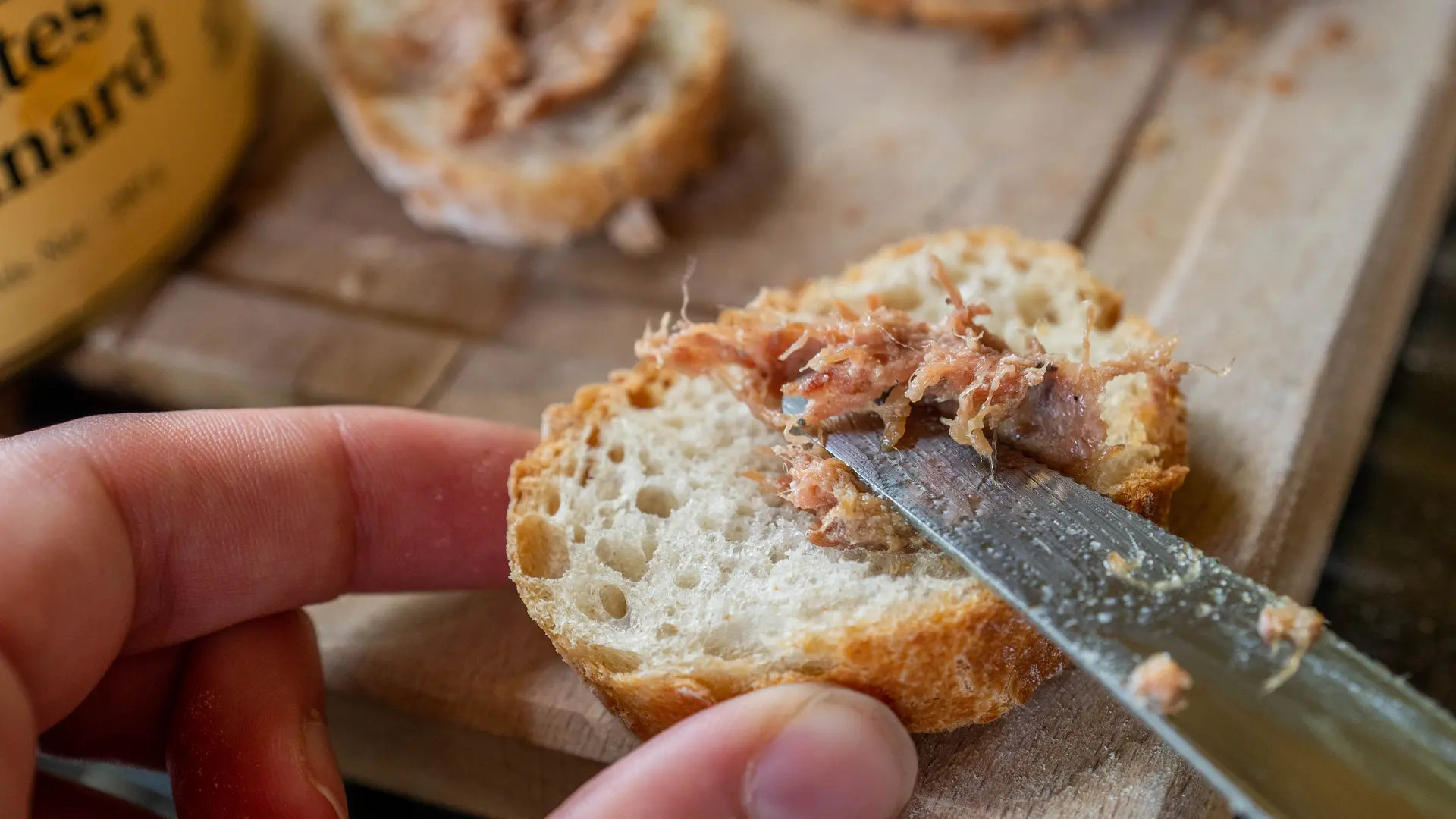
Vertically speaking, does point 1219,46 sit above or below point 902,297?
above

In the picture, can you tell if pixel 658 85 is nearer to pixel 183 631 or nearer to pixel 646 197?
pixel 646 197

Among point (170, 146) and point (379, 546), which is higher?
point (170, 146)

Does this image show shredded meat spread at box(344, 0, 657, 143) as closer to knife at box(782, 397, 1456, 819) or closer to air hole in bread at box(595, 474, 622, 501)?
air hole in bread at box(595, 474, 622, 501)

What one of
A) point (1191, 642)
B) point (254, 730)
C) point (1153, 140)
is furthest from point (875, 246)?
point (254, 730)

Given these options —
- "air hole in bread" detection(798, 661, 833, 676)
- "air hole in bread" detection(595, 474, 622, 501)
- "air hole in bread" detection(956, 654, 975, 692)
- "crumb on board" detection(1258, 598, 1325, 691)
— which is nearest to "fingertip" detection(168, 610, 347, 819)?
"air hole in bread" detection(595, 474, 622, 501)

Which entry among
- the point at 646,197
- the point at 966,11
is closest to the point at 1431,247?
the point at 966,11

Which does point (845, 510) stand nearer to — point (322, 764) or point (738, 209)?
point (322, 764)

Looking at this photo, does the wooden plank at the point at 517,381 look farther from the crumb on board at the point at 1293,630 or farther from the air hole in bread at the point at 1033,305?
the crumb on board at the point at 1293,630
